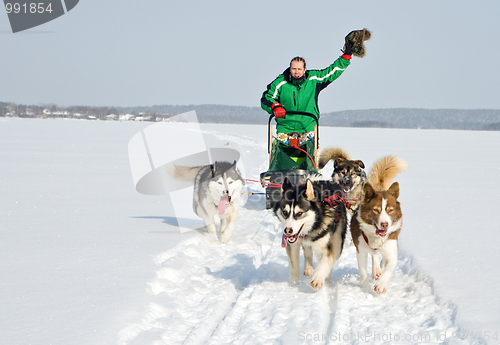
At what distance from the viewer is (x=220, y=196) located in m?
5.05

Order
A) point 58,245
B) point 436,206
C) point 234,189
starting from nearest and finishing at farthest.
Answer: point 58,245 < point 234,189 < point 436,206

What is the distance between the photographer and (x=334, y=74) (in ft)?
16.9

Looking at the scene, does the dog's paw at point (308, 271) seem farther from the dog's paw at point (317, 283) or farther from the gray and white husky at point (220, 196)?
the gray and white husky at point (220, 196)

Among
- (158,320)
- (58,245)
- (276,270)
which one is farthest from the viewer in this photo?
(58,245)

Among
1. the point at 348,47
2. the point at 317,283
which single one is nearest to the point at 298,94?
the point at 348,47

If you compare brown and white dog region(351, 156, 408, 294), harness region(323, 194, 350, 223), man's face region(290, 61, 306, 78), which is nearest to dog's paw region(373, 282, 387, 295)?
brown and white dog region(351, 156, 408, 294)

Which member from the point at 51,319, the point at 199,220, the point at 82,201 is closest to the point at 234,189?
the point at 199,220

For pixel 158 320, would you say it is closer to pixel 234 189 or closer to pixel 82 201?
pixel 234 189

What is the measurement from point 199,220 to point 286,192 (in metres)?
2.92

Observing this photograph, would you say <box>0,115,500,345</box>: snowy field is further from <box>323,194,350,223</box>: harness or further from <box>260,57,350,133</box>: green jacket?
<box>260,57,350,133</box>: green jacket

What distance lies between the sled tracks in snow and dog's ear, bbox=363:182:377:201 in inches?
29.5

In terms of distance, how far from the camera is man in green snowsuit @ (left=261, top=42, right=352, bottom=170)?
5.09 meters

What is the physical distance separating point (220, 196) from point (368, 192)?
218 cm

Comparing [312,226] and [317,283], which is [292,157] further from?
[317,283]
